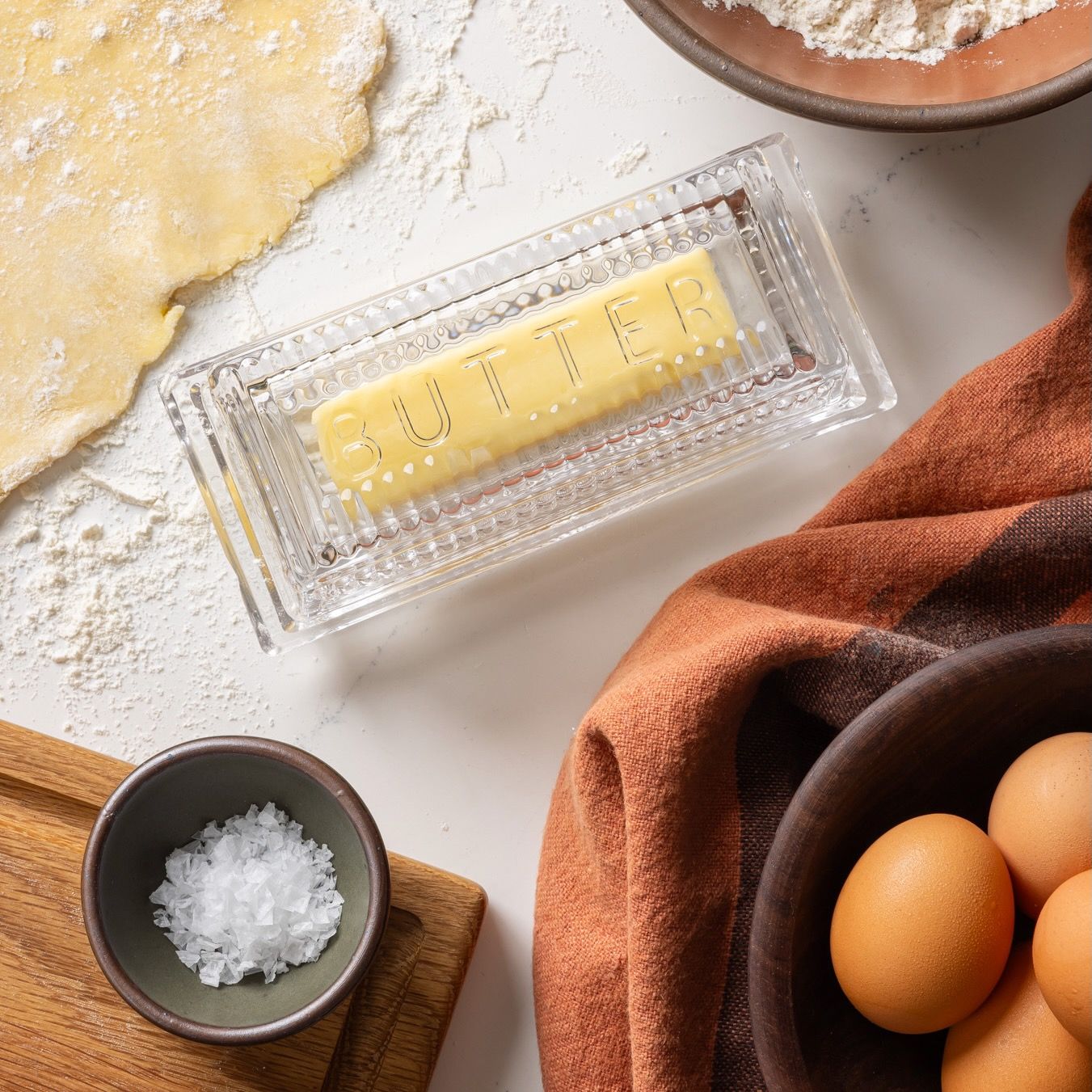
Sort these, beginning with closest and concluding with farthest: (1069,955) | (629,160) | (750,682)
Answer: (1069,955) → (750,682) → (629,160)

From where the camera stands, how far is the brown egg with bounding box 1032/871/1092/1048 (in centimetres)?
43

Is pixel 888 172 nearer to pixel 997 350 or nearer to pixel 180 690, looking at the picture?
pixel 997 350

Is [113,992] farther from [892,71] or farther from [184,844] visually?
[892,71]

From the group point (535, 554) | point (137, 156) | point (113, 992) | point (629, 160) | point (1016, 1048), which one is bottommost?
point (1016, 1048)

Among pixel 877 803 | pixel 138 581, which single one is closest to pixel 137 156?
pixel 138 581

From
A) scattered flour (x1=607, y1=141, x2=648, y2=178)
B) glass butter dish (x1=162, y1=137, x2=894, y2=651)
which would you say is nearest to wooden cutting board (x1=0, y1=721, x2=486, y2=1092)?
glass butter dish (x1=162, y1=137, x2=894, y2=651)

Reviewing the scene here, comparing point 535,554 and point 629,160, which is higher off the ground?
point 629,160

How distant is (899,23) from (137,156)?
47 centimetres

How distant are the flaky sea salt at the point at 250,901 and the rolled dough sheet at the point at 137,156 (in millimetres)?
265

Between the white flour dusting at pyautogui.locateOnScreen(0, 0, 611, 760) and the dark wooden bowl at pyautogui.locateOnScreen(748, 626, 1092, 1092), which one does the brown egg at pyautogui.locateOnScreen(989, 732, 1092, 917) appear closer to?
the dark wooden bowl at pyautogui.locateOnScreen(748, 626, 1092, 1092)

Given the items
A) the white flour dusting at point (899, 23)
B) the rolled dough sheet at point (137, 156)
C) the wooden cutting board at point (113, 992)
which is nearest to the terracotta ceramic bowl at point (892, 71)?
the white flour dusting at point (899, 23)

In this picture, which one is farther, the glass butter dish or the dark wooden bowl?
the glass butter dish

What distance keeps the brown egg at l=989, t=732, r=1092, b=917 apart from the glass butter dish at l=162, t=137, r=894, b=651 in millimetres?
252

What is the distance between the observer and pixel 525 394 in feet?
2.00
